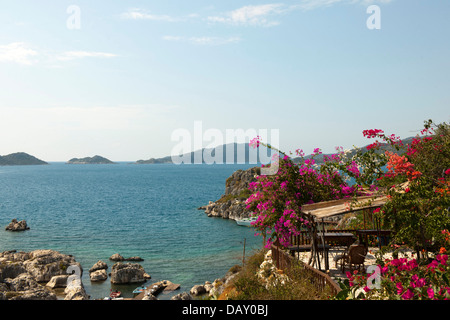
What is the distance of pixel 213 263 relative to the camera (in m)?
35.7

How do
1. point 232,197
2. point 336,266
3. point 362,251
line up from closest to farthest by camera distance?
point 362,251, point 336,266, point 232,197

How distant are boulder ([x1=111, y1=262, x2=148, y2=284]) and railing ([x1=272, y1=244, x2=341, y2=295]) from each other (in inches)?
781

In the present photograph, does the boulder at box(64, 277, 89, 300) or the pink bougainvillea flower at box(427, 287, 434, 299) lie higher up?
the pink bougainvillea flower at box(427, 287, 434, 299)

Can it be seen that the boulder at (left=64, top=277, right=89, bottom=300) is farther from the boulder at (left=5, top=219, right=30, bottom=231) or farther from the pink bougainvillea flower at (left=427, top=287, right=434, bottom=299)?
the boulder at (left=5, top=219, right=30, bottom=231)

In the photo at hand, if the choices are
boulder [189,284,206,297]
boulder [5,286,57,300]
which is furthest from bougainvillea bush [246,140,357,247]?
boulder [189,284,206,297]

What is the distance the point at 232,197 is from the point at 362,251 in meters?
62.5

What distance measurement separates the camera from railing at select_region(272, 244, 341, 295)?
818cm

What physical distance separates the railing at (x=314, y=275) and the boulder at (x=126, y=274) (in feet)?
65.1

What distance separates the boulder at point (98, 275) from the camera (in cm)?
3015

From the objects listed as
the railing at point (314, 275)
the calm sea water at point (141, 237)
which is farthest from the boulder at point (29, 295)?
the railing at point (314, 275)

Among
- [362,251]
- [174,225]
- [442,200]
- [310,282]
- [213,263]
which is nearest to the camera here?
[442,200]

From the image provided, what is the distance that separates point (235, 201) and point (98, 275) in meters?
40.7
